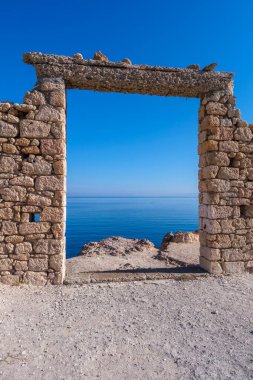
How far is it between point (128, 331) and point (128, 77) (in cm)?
469

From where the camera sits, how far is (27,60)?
5.33m

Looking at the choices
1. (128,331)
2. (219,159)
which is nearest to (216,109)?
(219,159)

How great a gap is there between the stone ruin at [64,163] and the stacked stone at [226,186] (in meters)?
0.02

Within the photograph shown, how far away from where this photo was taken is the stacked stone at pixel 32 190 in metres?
5.15

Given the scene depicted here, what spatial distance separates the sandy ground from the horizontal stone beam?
13.3ft

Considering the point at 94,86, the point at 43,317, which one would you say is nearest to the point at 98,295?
the point at 43,317

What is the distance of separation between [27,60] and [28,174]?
224cm

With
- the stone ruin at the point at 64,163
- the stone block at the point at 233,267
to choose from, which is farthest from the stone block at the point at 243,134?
the stone block at the point at 233,267

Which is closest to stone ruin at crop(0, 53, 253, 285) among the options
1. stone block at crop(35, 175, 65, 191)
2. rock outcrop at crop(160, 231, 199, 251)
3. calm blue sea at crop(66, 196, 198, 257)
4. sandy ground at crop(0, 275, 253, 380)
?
stone block at crop(35, 175, 65, 191)

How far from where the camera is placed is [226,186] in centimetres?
591

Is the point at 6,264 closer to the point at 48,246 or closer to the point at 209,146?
the point at 48,246

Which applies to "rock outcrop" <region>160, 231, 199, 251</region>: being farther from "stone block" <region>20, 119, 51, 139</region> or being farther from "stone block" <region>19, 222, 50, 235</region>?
"stone block" <region>20, 119, 51, 139</region>

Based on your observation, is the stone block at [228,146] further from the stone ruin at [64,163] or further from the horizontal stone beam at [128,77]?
the horizontal stone beam at [128,77]

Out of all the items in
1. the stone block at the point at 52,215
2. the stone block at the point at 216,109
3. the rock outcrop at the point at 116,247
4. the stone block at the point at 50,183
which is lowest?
the rock outcrop at the point at 116,247
